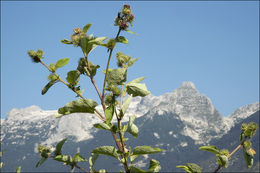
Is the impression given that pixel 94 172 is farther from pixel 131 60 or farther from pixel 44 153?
pixel 131 60

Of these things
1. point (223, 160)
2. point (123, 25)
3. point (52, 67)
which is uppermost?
point (123, 25)

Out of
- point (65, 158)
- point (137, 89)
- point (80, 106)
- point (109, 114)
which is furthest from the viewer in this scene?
point (65, 158)

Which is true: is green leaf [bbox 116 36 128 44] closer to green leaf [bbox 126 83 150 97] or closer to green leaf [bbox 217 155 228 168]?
green leaf [bbox 126 83 150 97]

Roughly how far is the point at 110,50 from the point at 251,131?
1.76 metres

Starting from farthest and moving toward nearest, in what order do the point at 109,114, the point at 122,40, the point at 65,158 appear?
the point at 65,158, the point at 122,40, the point at 109,114

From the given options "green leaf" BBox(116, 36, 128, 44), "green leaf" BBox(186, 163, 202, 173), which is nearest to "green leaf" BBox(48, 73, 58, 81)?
"green leaf" BBox(116, 36, 128, 44)

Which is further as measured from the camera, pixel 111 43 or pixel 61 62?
pixel 61 62

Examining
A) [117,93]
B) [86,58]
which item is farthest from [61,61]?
[117,93]

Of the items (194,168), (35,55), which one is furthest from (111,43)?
(194,168)

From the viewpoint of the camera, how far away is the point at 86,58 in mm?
A: 3082

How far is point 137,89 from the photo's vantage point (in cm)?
302

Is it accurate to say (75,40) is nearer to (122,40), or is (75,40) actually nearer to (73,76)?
(73,76)

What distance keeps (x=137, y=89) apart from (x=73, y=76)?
0.71 metres

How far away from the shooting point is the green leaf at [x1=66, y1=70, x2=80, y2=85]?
304cm
